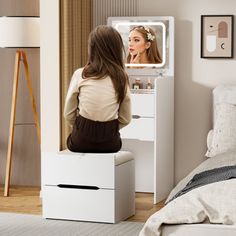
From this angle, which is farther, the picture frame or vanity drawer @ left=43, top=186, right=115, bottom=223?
the picture frame

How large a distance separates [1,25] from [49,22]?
1.59ft

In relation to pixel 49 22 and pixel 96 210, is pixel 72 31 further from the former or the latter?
pixel 96 210

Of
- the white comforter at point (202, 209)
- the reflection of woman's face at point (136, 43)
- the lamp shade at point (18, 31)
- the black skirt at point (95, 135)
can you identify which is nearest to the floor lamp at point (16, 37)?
the lamp shade at point (18, 31)

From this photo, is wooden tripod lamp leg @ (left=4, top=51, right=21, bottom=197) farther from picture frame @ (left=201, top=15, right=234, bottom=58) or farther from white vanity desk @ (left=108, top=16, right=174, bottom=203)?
picture frame @ (left=201, top=15, right=234, bottom=58)

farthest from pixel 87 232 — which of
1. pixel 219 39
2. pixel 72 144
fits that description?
pixel 219 39

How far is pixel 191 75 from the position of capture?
571 cm

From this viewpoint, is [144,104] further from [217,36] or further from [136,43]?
[217,36]

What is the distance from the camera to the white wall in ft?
18.5

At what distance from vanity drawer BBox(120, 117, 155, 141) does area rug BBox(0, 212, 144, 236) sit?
90 cm

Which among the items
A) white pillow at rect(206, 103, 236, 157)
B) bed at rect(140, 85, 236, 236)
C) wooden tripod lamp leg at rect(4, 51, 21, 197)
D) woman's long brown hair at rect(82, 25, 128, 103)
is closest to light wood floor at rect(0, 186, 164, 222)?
wooden tripod lamp leg at rect(4, 51, 21, 197)

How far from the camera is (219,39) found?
5625 millimetres

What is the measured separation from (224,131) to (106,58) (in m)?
1.05

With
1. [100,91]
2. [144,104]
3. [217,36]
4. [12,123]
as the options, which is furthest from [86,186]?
[217,36]

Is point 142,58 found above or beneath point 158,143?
above
